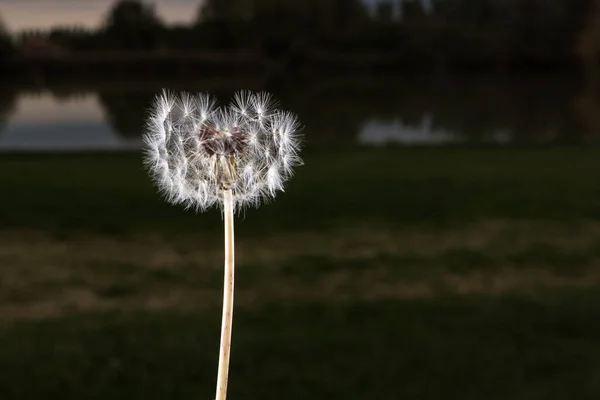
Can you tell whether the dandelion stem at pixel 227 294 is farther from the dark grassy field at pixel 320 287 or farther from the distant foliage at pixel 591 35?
the distant foliage at pixel 591 35

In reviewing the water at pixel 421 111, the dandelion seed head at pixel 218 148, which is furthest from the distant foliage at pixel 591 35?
the dandelion seed head at pixel 218 148

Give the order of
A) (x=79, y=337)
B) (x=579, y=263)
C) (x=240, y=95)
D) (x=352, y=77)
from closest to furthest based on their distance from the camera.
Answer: (x=240, y=95)
(x=79, y=337)
(x=579, y=263)
(x=352, y=77)

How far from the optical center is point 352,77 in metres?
34.0

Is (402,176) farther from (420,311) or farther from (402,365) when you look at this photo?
(402,365)

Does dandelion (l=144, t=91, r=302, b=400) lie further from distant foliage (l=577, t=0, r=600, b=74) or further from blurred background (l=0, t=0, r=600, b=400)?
distant foliage (l=577, t=0, r=600, b=74)

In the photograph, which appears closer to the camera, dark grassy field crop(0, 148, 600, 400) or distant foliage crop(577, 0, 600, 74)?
dark grassy field crop(0, 148, 600, 400)

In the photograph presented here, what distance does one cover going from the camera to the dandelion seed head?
62 centimetres

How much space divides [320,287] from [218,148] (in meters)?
7.37

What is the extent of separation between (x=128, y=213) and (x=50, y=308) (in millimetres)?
3510

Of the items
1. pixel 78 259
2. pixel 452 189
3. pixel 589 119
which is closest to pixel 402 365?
pixel 78 259

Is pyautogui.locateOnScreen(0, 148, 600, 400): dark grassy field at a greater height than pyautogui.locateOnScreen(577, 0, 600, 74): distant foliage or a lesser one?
lesser

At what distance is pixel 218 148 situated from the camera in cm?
61

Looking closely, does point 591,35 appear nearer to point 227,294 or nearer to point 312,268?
point 312,268

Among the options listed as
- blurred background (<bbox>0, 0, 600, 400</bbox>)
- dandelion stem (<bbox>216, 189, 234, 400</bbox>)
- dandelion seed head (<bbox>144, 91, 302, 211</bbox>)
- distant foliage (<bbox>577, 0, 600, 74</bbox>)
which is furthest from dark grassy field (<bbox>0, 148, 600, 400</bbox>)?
distant foliage (<bbox>577, 0, 600, 74</bbox>)
